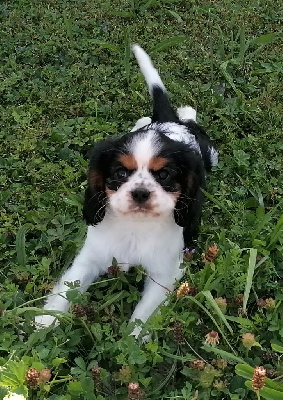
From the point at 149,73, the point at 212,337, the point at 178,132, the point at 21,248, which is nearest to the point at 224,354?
the point at 212,337

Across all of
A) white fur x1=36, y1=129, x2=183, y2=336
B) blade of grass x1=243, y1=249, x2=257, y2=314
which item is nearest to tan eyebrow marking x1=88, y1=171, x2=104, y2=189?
white fur x1=36, y1=129, x2=183, y2=336

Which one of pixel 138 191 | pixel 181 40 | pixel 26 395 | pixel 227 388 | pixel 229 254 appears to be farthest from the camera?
pixel 181 40

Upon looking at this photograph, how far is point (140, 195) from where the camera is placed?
2699 mm

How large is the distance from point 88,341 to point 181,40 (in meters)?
2.97

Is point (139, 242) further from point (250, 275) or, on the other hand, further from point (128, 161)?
point (250, 275)

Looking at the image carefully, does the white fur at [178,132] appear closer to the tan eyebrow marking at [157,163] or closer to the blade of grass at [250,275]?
the tan eyebrow marking at [157,163]

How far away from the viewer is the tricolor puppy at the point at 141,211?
9.12 feet

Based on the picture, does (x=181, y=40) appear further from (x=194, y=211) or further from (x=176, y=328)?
(x=176, y=328)

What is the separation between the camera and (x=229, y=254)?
2928 mm

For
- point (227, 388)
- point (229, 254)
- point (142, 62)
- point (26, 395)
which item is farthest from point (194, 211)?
point (142, 62)

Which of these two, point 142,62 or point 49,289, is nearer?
point 49,289

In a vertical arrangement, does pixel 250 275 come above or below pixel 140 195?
below

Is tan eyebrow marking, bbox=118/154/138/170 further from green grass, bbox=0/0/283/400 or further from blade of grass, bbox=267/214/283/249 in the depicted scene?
blade of grass, bbox=267/214/283/249

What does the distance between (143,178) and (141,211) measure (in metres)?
0.16
